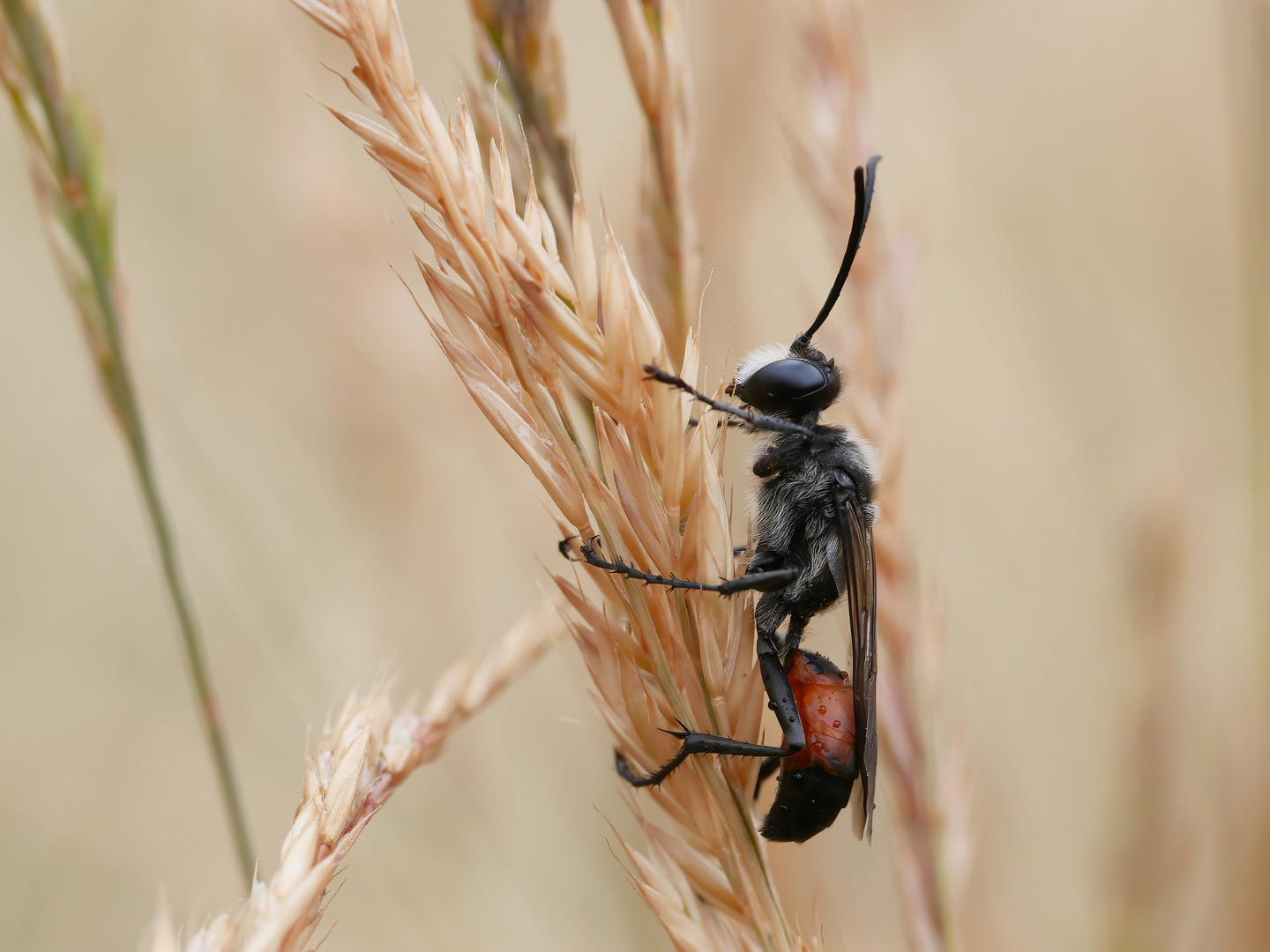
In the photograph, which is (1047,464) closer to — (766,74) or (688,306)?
(766,74)

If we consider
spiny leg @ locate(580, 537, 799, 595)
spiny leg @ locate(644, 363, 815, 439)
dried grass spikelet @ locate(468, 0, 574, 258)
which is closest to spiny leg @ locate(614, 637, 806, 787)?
spiny leg @ locate(580, 537, 799, 595)

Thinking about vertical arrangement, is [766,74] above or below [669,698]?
above

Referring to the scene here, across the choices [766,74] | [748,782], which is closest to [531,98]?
[748,782]

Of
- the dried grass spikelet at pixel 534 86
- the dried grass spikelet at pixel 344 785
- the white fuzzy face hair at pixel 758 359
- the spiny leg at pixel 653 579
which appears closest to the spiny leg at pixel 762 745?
the spiny leg at pixel 653 579

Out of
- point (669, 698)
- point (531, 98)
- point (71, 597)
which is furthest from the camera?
point (71, 597)

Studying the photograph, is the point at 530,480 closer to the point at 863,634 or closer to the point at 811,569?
the point at 811,569

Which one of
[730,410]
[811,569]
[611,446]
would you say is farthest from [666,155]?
[811,569]
